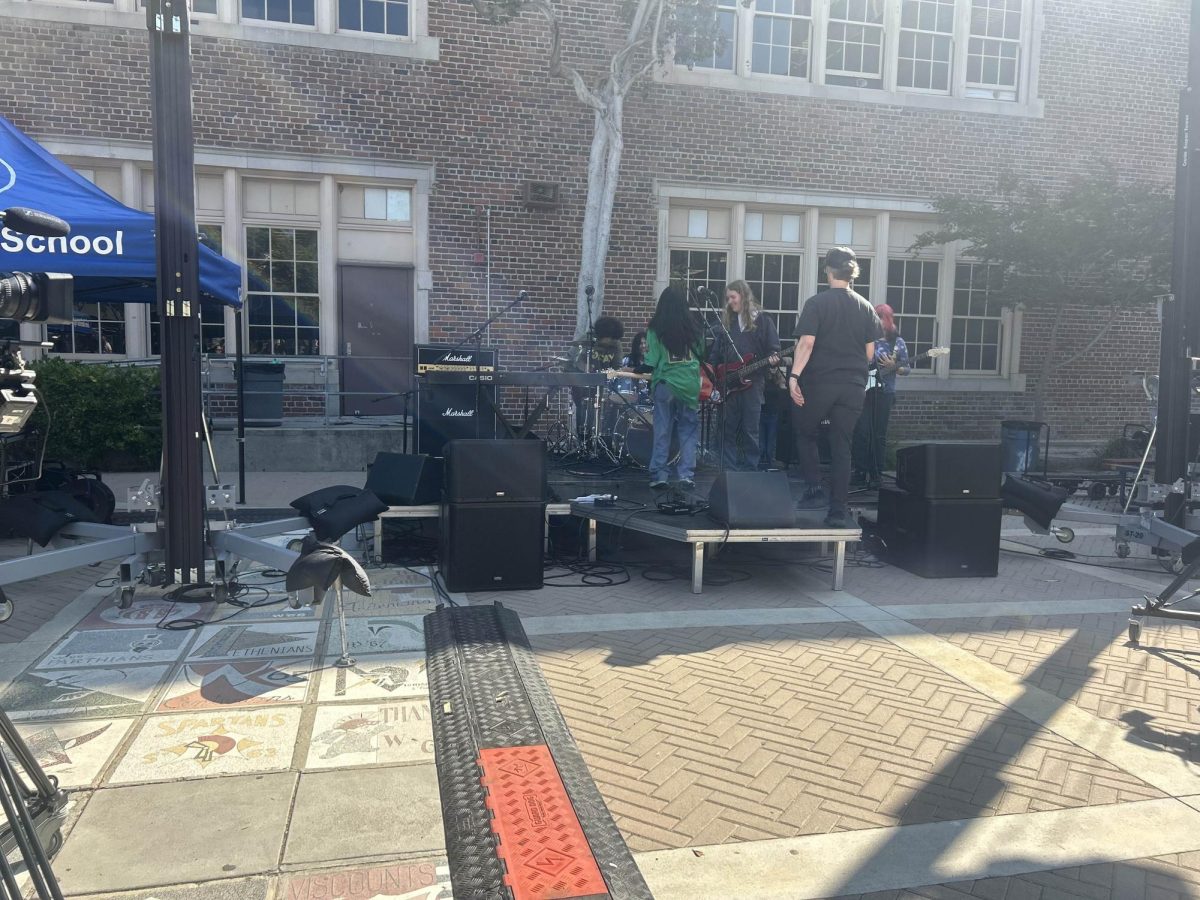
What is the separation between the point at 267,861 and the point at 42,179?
5.29 m

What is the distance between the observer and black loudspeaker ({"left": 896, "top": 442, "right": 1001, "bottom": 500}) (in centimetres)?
631

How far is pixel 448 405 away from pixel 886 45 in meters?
8.74

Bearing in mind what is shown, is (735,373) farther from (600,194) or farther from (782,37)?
(782,37)

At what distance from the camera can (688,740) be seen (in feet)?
11.9

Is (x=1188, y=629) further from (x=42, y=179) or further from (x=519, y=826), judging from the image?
(x=42, y=179)

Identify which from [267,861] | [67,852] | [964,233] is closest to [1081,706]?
[267,861]

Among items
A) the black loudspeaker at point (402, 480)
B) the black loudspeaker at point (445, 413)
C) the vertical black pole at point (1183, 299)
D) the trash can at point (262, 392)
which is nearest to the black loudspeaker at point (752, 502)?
the black loudspeaker at point (402, 480)

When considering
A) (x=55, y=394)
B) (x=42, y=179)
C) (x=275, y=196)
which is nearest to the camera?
(x=42, y=179)

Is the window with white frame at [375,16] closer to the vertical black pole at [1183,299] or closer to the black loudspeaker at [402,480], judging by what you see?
the black loudspeaker at [402,480]

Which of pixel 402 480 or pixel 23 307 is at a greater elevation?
pixel 23 307

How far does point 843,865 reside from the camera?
277 cm

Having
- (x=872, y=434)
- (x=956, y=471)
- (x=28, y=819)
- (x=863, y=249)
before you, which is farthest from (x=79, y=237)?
(x=863, y=249)

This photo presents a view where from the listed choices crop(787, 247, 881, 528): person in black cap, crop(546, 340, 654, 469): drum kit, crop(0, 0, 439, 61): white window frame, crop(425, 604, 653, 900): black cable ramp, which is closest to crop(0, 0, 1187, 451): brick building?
crop(0, 0, 439, 61): white window frame

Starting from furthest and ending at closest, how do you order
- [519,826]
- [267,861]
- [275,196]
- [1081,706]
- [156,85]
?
[275,196]
[156,85]
[1081,706]
[519,826]
[267,861]
